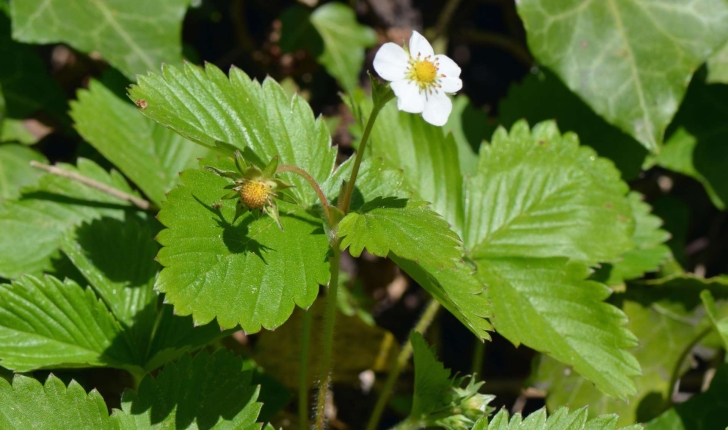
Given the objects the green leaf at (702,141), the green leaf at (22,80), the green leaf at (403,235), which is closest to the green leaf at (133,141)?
the green leaf at (22,80)

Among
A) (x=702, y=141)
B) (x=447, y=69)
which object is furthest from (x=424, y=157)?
(x=702, y=141)

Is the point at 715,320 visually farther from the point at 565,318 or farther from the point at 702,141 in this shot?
the point at 702,141

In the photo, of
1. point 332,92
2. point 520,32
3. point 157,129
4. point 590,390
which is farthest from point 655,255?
point 157,129

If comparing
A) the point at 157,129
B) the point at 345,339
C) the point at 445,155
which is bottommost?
the point at 345,339

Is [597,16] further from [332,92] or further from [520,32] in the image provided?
[332,92]

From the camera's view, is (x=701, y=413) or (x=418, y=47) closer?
(x=418, y=47)

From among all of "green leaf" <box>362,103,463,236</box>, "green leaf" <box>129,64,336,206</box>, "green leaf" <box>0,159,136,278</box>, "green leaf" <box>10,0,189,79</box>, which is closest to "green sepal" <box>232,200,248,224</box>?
"green leaf" <box>129,64,336,206</box>
